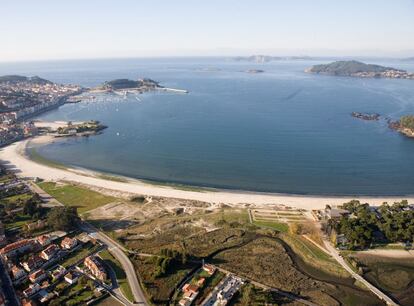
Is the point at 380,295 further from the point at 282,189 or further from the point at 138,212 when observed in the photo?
the point at 138,212

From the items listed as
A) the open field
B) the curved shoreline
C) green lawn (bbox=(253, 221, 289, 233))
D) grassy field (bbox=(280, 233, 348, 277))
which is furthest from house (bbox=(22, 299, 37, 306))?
the open field

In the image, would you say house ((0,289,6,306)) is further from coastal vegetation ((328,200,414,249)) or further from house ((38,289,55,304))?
coastal vegetation ((328,200,414,249))

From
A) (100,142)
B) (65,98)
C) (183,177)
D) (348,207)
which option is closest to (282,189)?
(348,207)

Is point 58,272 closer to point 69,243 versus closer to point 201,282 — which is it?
point 69,243

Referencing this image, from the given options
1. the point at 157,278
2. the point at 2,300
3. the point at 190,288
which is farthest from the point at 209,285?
the point at 2,300

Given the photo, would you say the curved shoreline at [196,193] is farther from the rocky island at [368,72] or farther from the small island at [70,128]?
the rocky island at [368,72]

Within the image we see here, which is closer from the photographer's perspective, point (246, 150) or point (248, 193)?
point (248, 193)

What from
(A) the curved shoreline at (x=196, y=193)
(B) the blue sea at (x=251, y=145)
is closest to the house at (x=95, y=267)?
(A) the curved shoreline at (x=196, y=193)
